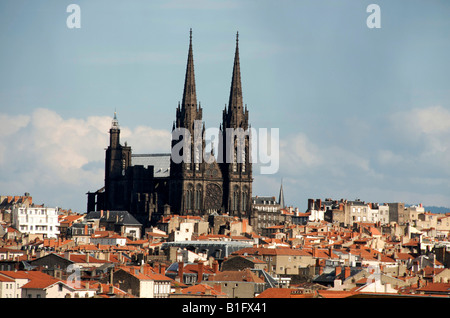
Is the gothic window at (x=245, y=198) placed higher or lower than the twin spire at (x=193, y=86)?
lower

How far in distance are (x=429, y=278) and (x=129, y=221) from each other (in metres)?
61.4

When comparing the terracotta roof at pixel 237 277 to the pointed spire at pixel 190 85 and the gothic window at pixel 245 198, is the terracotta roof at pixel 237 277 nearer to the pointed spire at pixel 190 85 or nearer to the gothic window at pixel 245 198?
the pointed spire at pixel 190 85

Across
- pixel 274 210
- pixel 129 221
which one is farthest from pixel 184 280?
pixel 274 210

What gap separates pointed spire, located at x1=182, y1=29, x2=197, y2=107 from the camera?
155250 millimetres

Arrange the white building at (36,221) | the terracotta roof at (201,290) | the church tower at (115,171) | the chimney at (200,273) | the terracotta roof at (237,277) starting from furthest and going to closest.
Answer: the church tower at (115,171)
the white building at (36,221)
the chimney at (200,273)
the terracotta roof at (237,277)
the terracotta roof at (201,290)

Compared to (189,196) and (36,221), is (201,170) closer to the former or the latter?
(189,196)

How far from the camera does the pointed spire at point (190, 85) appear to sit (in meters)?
155

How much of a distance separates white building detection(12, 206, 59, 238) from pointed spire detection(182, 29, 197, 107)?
1984cm

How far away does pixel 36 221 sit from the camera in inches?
5842

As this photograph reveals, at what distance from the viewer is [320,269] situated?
322 ft

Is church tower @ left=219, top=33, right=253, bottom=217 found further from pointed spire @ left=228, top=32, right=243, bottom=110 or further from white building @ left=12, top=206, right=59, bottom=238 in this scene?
white building @ left=12, top=206, right=59, bottom=238

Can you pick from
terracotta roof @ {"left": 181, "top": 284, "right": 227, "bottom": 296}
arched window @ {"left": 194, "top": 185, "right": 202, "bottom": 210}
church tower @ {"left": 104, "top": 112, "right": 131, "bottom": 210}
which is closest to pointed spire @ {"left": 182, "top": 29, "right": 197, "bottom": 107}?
arched window @ {"left": 194, "top": 185, "right": 202, "bottom": 210}

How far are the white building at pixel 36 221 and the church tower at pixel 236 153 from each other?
815 inches

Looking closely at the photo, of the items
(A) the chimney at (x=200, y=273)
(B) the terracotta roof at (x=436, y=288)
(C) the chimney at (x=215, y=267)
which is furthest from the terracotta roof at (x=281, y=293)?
(C) the chimney at (x=215, y=267)
